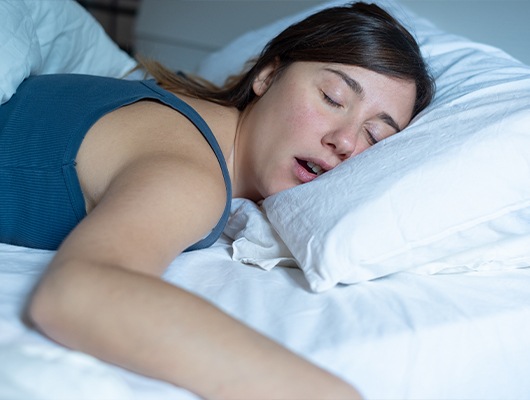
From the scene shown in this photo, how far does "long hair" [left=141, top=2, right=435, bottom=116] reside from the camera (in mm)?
1126

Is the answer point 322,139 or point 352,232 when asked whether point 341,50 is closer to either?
point 322,139

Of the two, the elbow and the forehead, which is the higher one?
the forehead

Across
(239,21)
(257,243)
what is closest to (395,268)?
(257,243)

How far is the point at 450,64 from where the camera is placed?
50.6 inches

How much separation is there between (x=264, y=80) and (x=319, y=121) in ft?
0.73

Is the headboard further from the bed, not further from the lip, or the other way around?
the lip

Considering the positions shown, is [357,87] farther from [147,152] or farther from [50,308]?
[50,308]

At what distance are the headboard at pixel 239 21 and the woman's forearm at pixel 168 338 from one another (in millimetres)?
1121

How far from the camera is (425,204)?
2.87ft

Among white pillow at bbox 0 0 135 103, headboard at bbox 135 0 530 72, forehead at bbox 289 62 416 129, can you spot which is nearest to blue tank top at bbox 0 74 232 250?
white pillow at bbox 0 0 135 103

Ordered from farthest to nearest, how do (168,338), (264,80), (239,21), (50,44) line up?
(239,21) → (50,44) → (264,80) → (168,338)

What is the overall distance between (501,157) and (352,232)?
25 cm

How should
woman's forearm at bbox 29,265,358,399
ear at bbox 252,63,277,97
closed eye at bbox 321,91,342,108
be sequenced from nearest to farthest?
1. woman's forearm at bbox 29,265,358,399
2. closed eye at bbox 321,91,342,108
3. ear at bbox 252,63,277,97

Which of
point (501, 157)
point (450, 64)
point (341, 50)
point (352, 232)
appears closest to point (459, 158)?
point (501, 157)
